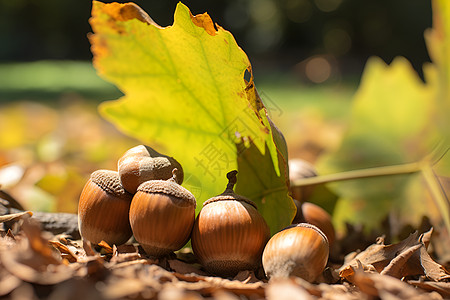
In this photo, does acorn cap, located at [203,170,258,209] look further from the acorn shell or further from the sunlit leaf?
the sunlit leaf

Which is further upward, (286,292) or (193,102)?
(193,102)

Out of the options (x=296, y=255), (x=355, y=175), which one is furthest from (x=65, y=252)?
(x=355, y=175)

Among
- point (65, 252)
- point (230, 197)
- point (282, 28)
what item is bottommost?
point (65, 252)

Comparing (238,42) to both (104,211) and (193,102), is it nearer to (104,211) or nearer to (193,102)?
(193,102)

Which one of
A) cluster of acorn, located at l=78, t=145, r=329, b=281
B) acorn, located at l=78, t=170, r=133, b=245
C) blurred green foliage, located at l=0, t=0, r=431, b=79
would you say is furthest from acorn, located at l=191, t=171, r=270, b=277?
blurred green foliage, located at l=0, t=0, r=431, b=79

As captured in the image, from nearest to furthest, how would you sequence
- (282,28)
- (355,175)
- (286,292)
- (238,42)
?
(286,292)
(355,175)
(238,42)
(282,28)

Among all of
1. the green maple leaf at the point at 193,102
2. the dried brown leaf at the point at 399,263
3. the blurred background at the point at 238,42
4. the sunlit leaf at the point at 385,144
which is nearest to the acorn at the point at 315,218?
the green maple leaf at the point at 193,102

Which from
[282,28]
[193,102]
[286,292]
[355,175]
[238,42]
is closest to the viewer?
A: [286,292]

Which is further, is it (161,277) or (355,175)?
(355,175)
